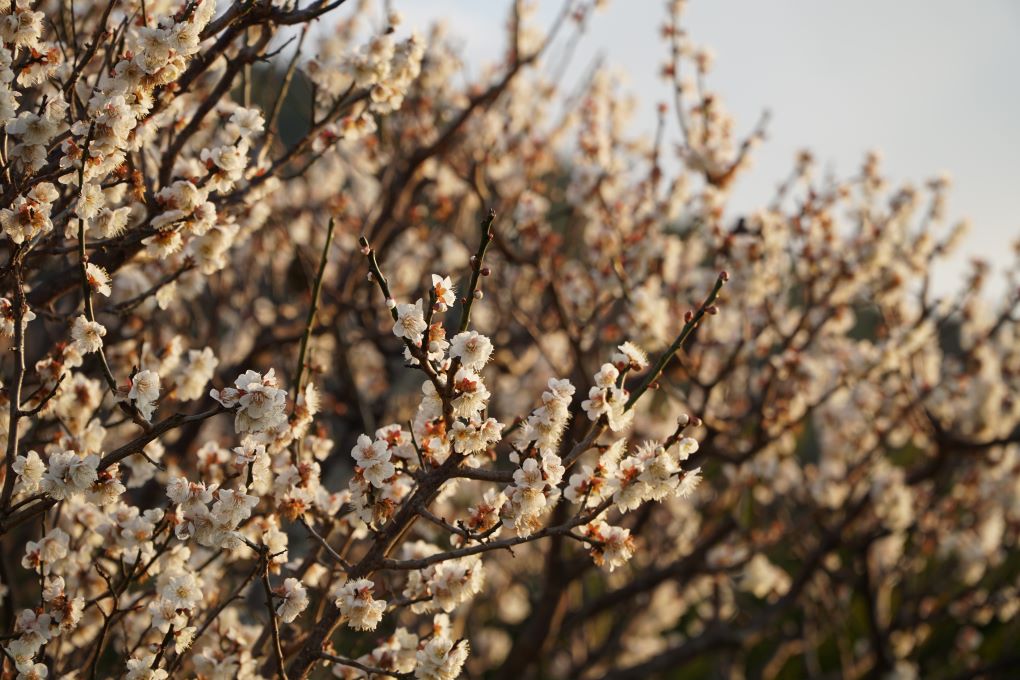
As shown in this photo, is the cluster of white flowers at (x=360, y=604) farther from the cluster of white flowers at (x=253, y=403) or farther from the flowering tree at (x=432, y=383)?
the cluster of white flowers at (x=253, y=403)

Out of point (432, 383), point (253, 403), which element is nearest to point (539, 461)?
point (432, 383)

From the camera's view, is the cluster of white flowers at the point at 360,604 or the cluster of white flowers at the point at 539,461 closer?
the cluster of white flowers at the point at 539,461

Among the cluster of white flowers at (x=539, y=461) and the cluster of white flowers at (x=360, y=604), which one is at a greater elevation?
the cluster of white flowers at (x=539, y=461)

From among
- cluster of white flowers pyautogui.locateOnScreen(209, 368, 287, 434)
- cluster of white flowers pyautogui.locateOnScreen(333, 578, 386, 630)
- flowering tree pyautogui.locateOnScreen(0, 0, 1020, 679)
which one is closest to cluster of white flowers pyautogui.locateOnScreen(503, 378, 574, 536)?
flowering tree pyautogui.locateOnScreen(0, 0, 1020, 679)

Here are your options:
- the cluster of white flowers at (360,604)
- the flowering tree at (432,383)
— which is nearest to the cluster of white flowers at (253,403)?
the flowering tree at (432,383)

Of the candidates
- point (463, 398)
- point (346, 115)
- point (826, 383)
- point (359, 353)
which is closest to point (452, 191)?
point (359, 353)

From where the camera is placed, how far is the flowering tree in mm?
2529

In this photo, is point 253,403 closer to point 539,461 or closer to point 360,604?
point 360,604

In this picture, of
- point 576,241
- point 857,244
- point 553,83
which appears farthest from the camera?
point 576,241

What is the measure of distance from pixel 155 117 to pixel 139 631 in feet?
6.80

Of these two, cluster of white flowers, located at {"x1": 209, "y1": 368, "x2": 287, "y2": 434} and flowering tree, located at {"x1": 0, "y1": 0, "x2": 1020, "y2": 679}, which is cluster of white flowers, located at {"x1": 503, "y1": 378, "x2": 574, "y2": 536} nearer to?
flowering tree, located at {"x1": 0, "y1": 0, "x2": 1020, "y2": 679}

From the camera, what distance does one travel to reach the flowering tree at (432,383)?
2529 mm

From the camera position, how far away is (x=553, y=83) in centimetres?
735

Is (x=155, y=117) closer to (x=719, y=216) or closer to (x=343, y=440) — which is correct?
(x=719, y=216)
